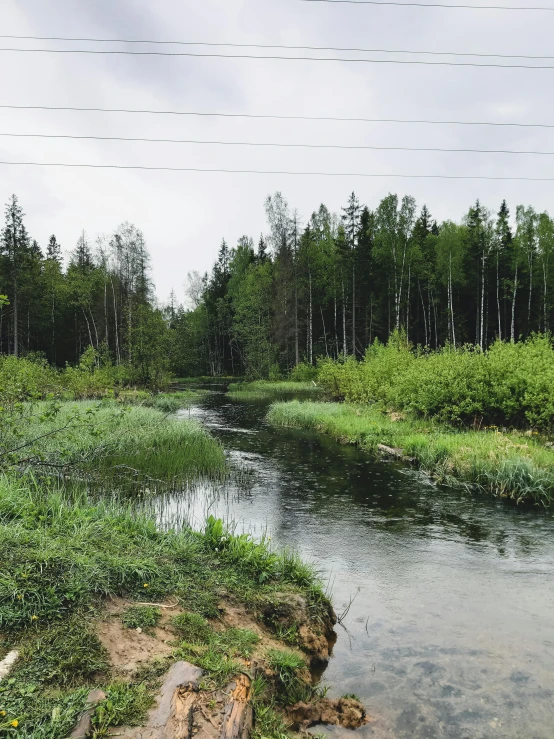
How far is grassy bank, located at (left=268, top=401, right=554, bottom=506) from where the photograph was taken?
10344mm

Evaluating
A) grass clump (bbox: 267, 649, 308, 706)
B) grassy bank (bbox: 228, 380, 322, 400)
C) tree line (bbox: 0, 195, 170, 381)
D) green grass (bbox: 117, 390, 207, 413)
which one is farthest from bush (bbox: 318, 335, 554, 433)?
tree line (bbox: 0, 195, 170, 381)

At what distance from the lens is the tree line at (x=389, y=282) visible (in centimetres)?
4422

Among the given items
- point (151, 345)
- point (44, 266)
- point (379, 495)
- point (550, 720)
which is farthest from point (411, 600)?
point (44, 266)

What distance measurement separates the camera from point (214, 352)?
67.8 m

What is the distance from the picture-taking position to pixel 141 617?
4.09 metres

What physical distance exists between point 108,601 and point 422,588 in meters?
4.04

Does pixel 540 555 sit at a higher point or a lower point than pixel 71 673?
lower

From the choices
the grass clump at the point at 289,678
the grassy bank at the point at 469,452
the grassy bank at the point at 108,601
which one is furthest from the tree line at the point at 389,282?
the grass clump at the point at 289,678

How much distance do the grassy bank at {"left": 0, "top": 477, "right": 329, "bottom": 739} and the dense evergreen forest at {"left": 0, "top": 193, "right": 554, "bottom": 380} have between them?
3202 centimetres

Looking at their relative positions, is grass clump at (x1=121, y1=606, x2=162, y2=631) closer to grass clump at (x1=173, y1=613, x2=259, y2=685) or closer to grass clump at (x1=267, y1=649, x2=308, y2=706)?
grass clump at (x1=173, y1=613, x2=259, y2=685)

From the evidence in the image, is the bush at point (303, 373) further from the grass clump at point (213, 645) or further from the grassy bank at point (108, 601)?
the grass clump at point (213, 645)

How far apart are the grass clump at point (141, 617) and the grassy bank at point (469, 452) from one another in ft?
27.3

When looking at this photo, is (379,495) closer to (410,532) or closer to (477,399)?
(410,532)

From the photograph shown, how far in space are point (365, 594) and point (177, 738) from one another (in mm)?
3918
